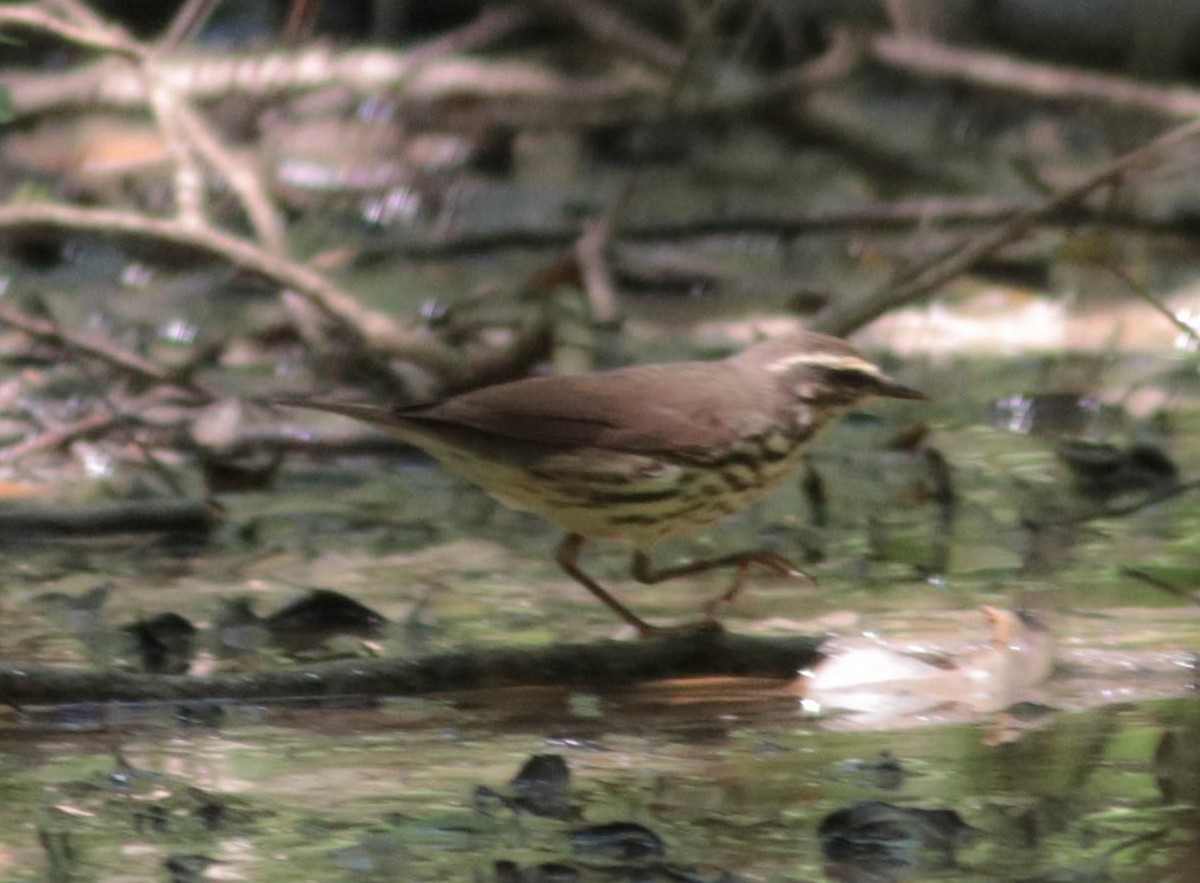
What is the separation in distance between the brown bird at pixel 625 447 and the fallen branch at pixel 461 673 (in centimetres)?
47

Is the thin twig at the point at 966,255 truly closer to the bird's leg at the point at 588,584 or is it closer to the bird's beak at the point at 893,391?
the bird's beak at the point at 893,391

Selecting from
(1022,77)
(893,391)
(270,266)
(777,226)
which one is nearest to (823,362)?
(893,391)

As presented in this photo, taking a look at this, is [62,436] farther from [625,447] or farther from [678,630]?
[678,630]

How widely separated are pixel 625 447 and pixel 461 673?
0.95 metres

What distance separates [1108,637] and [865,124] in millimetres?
6295

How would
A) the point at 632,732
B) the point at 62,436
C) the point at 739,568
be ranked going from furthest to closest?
the point at 62,436, the point at 739,568, the point at 632,732

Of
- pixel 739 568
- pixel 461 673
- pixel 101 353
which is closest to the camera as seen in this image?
pixel 461 673

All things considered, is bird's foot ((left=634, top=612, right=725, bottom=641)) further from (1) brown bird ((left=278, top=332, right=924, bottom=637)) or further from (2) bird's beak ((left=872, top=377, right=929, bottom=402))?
(2) bird's beak ((left=872, top=377, right=929, bottom=402))

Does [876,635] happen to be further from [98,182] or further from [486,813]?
[98,182]

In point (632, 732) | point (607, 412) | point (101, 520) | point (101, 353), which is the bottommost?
point (632, 732)

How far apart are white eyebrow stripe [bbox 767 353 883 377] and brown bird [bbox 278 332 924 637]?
10 centimetres

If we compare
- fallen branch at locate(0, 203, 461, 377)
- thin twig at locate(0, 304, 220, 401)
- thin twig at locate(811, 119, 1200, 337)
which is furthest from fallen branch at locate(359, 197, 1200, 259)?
thin twig at locate(0, 304, 220, 401)

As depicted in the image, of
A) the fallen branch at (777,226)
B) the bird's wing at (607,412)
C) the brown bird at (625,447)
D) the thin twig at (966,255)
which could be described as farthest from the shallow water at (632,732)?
the fallen branch at (777,226)

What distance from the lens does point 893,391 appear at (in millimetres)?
4945
